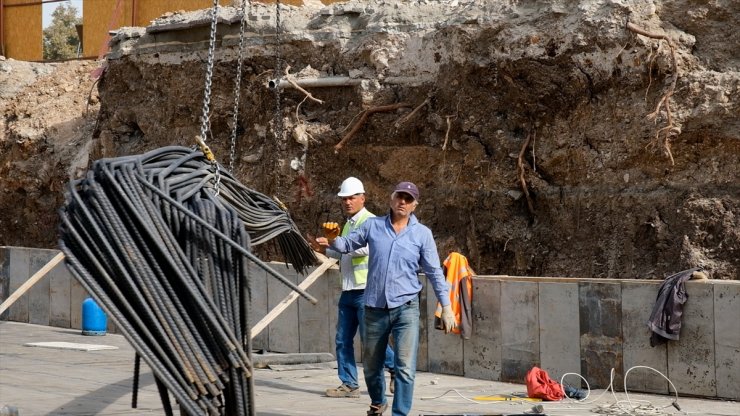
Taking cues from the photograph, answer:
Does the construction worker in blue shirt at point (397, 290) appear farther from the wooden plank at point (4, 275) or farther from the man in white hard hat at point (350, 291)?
the wooden plank at point (4, 275)

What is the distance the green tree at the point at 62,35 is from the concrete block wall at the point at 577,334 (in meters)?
42.2

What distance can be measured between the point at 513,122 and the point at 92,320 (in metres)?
6.45

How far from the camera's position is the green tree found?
53.4 meters

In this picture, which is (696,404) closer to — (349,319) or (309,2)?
(349,319)

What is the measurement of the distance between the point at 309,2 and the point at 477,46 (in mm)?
4838

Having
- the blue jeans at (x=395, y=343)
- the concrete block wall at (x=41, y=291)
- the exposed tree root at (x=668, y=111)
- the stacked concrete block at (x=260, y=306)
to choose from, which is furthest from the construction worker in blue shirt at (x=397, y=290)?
the concrete block wall at (x=41, y=291)

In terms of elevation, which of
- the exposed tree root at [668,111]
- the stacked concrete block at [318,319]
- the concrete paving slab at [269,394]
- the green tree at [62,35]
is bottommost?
the concrete paving slab at [269,394]

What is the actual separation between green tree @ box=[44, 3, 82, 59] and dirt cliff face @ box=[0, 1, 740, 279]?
34.8 m

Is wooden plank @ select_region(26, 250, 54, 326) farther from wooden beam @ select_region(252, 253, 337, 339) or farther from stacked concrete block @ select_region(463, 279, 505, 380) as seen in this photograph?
stacked concrete block @ select_region(463, 279, 505, 380)

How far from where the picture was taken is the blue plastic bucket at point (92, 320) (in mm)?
16000

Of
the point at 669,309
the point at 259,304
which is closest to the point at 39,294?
the point at 259,304

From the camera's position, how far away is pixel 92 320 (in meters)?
16.1

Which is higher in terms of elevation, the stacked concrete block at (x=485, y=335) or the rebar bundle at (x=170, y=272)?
the rebar bundle at (x=170, y=272)

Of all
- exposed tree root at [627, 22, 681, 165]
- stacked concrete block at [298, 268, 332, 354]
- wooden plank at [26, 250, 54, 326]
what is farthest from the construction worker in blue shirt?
wooden plank at [26, 250, 54, 326]
